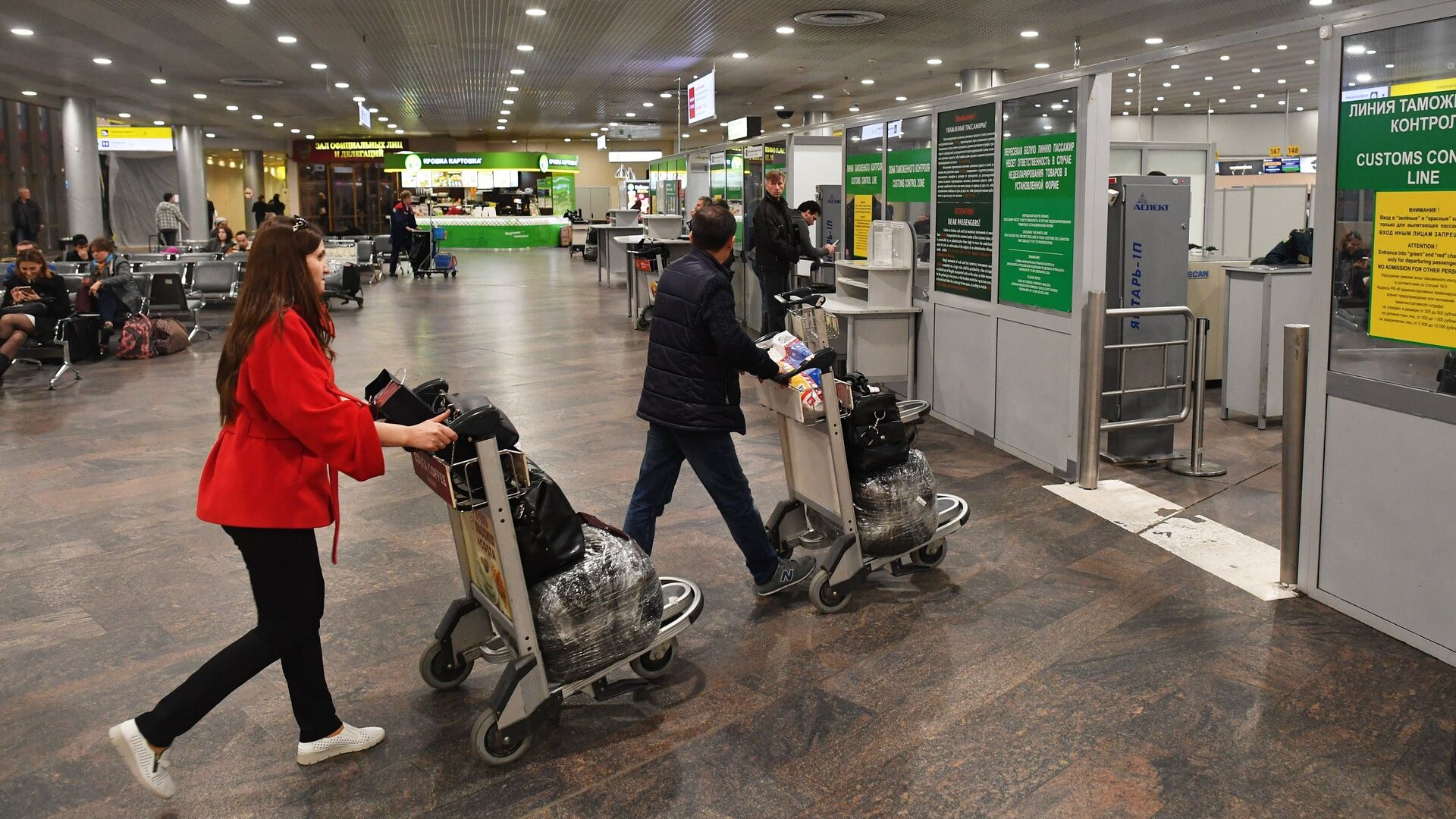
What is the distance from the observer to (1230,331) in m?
7.27

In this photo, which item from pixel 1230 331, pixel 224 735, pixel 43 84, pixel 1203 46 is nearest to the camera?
pixel 224 735

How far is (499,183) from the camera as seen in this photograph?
36.1m

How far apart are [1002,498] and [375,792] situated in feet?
11.7

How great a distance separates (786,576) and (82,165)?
21300mm

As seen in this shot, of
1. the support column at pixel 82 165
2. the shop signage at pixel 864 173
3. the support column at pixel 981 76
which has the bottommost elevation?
the shop signage at pixel 864 173

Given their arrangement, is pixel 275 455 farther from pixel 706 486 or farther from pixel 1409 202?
pixel 1409 202

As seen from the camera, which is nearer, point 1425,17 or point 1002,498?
→ point 1425,17

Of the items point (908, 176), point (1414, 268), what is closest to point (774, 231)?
point (908, 176)

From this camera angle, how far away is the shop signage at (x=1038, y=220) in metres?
5.57

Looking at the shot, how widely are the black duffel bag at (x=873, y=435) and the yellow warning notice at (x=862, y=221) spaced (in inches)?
168

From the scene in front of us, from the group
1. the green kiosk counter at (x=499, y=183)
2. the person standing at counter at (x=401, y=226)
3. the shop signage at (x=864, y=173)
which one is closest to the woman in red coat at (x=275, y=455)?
the shop signage at (x=864, y=173)

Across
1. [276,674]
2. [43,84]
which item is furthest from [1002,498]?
[43,84]

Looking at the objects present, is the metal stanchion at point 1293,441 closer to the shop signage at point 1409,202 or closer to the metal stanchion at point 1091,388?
the shop signage at point 1409,202

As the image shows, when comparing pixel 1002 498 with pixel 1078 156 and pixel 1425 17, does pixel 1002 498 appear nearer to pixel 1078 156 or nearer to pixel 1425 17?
pixel 1078 156
